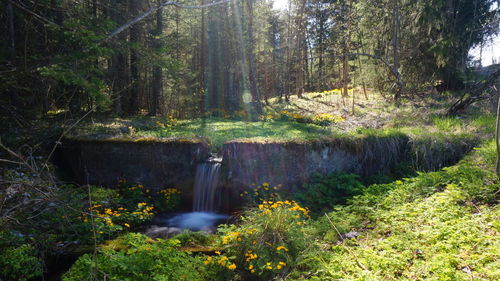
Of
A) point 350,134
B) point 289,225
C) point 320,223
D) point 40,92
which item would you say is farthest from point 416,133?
point 40,92

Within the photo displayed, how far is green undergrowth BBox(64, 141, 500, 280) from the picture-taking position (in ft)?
10.4

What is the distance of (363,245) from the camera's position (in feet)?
12.9

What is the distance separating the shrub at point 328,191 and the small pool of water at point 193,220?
2031mm

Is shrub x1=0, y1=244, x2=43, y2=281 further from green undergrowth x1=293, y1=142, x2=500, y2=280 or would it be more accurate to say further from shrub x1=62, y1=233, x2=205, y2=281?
green undergrowth x1=293, y1=142, x2=500, y2=280

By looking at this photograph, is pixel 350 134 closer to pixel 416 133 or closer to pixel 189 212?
pixel 416 133

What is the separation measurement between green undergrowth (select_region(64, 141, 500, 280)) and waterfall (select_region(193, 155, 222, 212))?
2197mm

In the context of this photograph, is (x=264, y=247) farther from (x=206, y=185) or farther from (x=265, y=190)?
(x=206, y=185)

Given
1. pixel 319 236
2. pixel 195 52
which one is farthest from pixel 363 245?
pixel 195 52

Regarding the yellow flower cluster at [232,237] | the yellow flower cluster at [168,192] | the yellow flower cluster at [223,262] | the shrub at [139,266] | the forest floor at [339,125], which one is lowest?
the yellow flower cluster at [168,192]

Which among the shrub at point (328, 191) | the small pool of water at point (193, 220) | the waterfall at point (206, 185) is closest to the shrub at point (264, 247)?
the shrub at point (328, 191)

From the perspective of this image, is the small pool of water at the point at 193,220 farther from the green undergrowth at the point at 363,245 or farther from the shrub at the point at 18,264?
the shrub at the point at 18,264

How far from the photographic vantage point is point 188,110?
15906 millimetres

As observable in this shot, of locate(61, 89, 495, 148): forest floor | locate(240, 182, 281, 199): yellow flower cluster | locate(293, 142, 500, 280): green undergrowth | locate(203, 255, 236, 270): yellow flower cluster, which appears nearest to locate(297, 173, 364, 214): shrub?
locate(240, 182, 281, 199): yellow flower cluster

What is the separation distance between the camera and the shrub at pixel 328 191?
20.7 ft
